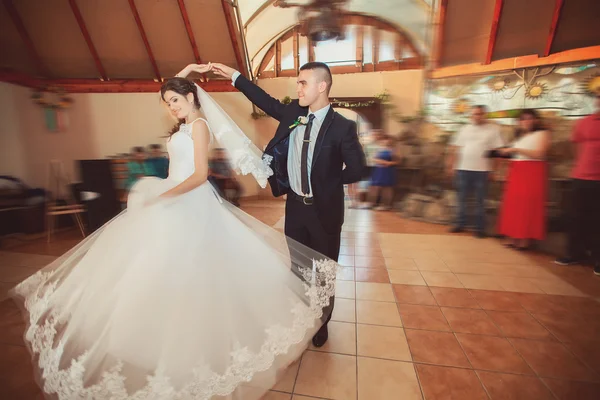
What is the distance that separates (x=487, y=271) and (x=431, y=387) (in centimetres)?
211

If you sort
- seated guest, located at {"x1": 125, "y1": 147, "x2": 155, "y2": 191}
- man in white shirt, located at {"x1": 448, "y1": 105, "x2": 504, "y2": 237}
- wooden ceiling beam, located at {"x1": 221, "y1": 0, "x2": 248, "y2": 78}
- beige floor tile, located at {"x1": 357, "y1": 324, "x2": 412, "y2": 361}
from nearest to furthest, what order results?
beige floor tile, located at {"x1": 357, "y1": 324, "x2": 412, "y2": 361}
man in white shirt, located at {"x1": 448, "y1": 105, "x2": 504, "y2": 237}
seated guest, located at {"x1": 125, "y1": 147, "x2": 155, "y2": 191}
wooden ceiling beam, located at {"x1": 221, "y1": 0, "x2": 248, "y2": 78}

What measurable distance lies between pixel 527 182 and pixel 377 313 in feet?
9.01

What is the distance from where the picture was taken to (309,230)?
201 cm

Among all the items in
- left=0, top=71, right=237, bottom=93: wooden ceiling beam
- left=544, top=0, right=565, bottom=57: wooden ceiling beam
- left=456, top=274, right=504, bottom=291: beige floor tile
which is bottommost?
left=456, top=274, right=504, bottom=291: beige floor tile

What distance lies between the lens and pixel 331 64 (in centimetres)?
1023

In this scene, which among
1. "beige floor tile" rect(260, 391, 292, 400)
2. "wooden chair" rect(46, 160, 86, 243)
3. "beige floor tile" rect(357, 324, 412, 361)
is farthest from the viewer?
"wooden chair" rect(46, 160, 86, 243)

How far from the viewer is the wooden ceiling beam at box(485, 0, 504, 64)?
663 centimetres

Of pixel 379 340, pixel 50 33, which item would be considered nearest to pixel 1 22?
pixel 50 33

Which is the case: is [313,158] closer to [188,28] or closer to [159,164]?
[159,164]

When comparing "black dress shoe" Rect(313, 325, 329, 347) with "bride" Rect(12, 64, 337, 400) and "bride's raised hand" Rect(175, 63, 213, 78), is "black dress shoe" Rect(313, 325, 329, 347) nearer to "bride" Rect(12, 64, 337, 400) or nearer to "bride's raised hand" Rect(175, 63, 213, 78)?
"bride" Rect(12, 64, 337, 400)

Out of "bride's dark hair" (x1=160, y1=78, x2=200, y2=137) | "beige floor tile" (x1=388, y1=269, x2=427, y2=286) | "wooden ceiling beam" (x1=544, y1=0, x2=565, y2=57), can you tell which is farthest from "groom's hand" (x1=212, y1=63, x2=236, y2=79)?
"wooden ceiling beam" (x1=544, y1=0, x2=565, y2=57)

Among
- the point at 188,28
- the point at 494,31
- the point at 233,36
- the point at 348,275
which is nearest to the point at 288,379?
the point at 348,275

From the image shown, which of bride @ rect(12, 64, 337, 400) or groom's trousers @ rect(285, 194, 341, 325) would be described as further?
groom's trousers @ rect(285, 194, 341, 325)

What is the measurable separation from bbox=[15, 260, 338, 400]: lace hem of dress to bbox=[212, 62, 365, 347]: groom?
8.7 inches
